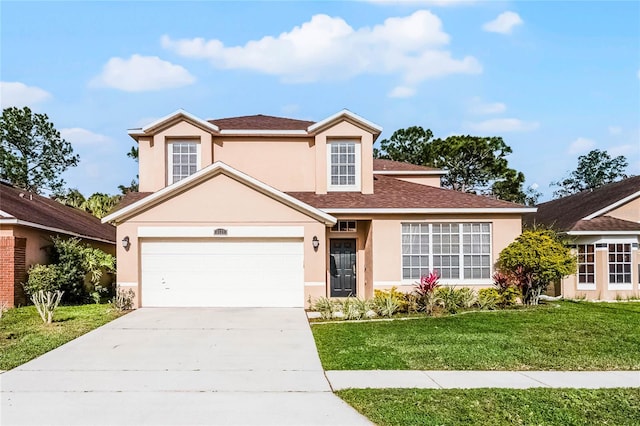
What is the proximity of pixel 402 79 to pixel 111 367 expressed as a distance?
18164mm

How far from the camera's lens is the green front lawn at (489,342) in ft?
31.2

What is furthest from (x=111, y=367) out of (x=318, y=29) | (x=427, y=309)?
(x=318, y=29)

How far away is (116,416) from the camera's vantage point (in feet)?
21.8

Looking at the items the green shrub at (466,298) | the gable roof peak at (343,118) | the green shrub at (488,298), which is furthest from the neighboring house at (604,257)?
the gable roof peak at (343,118)

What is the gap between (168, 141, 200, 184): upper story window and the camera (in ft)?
63.9

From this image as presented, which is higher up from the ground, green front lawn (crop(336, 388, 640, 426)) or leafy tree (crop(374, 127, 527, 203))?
leafy tree (crop(374, 127, 527, 203))

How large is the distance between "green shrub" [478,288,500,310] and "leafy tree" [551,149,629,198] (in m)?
44.5

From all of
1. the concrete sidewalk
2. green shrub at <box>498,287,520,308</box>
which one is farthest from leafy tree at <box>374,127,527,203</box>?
the concrete sidewalk

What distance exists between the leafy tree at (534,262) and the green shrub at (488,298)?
1.03 meters

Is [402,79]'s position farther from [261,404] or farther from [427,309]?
[261,404]

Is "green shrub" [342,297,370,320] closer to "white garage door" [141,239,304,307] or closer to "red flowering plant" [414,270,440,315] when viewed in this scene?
"red flowering plant" [414,270,440,315]

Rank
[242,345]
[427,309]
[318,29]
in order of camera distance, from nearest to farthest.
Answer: [242,345] → [427,309] → [318,29]

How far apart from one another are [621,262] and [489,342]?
1174 centimetres

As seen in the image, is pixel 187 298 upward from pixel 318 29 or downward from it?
downward
